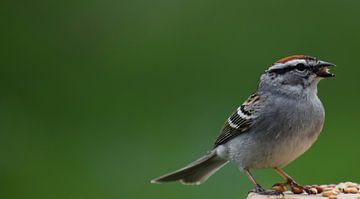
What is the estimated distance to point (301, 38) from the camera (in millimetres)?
9008

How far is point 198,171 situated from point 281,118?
839mm

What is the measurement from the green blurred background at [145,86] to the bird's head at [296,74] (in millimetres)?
1340

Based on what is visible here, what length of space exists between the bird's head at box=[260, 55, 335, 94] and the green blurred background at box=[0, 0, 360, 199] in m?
1.34

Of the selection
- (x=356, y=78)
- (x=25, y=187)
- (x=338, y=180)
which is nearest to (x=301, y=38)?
(x=356, y=78)

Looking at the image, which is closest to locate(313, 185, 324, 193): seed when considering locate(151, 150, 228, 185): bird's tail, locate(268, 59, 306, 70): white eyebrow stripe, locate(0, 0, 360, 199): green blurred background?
locate(268, 59, 306, 70): white eyebrow stripe

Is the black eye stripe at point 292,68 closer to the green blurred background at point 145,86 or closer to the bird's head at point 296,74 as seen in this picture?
the bird's head at point 296,74

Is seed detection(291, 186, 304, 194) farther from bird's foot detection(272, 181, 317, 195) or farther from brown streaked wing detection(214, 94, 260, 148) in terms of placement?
brown streaked wing detection(214, 94, 260, 148)

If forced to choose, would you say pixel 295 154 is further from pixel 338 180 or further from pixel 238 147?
pixel 338 180

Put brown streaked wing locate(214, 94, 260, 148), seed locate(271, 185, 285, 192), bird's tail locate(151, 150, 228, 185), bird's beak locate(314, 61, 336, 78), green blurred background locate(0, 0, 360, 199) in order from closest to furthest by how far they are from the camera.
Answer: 1. seed locate(271, 185, 285, 192)
2. bird's beak locate(314, 61, 336, 78)
3. brown streaked wing locate(214, 94, 260, 148)
4. bird's tail locate(151, 150, 228, 185)
5. green blurred background locate(0, 0, 360, 199)

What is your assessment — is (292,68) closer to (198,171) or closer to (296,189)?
(296,189)

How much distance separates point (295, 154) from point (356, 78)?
348 cm

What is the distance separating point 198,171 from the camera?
5.78 m

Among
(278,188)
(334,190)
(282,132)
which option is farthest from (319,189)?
(282,132)

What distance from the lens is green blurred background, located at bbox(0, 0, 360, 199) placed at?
698cm
